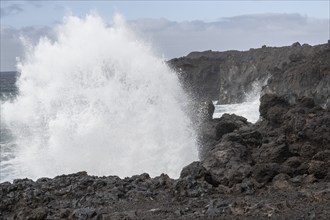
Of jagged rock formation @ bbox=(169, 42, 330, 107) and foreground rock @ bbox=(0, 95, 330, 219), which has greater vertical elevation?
jagged rock formation @ bbox=(169, 42, 330, 107)

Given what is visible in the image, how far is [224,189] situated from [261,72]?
6063 cm

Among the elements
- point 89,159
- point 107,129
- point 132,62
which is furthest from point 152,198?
point 132,62

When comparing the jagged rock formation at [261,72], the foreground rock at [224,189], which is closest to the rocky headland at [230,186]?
the foreground rock at [224,189]

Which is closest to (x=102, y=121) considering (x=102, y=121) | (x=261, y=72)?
(x=102, y=121)

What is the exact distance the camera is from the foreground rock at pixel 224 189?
10531mm

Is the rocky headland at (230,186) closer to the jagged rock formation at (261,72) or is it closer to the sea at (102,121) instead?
the sea at (102,121)

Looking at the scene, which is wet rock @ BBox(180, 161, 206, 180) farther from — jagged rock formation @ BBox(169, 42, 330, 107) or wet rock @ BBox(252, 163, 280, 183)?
jagged rock formation @ BBox(169, 42, 330, 107)

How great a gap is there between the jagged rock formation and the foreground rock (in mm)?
21564

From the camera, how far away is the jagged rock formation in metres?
39.8

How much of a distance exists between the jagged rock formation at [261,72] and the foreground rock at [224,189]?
21.6 metres

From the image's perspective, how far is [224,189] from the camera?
→ 12727 millimetres

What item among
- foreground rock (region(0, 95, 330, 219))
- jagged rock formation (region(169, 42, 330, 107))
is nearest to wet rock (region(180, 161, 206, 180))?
foreground rock (region(0, 95, 330, 219))

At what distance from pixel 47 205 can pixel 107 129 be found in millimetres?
11323

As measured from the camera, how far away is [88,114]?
81.5ft
